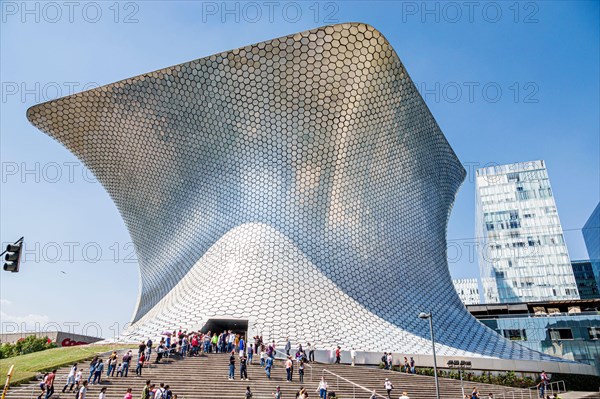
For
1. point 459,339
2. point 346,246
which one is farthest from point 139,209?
point 459,339

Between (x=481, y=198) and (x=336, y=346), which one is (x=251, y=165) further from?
(x=481, y=198)

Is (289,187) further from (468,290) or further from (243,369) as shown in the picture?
(468,290)

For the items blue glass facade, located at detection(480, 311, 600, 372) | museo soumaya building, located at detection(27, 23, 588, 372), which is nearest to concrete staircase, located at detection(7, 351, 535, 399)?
museo soumaya building, located at detection(27, 23, 588, 372)

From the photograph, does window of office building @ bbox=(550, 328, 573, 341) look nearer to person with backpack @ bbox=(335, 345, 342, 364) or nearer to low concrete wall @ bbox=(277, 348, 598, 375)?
low concrete wall @ bbox=(277, 348, 598, 375)

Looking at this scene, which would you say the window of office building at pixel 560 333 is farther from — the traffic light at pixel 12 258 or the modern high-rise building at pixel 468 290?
the modern high-rise building at pixel 468 290

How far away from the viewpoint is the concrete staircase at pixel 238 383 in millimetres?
10812

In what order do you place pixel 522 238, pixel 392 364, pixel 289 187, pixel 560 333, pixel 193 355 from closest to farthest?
pixel 193 355 < pixel 392 364 < pixel 289 187 < pixel 560 333 < pixel 522 238

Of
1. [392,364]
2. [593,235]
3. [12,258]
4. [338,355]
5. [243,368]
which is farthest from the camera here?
[593,235]

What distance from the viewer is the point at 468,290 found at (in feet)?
324

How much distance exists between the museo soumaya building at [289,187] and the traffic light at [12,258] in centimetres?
1232

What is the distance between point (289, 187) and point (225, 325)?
764 cm

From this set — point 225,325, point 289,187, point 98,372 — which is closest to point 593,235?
point 289,187

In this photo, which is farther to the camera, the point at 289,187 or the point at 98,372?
the point at 289,187

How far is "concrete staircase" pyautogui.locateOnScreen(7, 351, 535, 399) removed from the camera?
10.8 meters
